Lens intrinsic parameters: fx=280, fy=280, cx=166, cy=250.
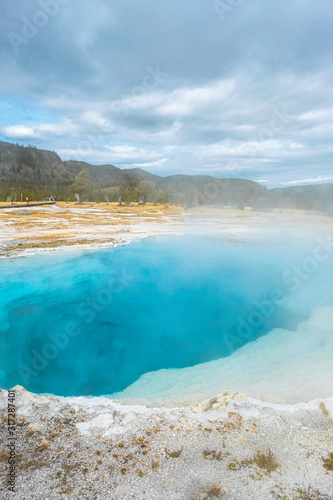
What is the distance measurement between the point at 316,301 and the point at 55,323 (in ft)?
29.9

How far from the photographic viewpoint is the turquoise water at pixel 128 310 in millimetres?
6754

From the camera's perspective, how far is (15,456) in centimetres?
315

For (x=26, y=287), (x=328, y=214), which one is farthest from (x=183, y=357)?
(x=328, y=214)

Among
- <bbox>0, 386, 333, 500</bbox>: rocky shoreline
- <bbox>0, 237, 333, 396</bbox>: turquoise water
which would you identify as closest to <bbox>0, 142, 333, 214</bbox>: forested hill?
<bbox>0, 237, 333, 396</bbox>: turquoise water

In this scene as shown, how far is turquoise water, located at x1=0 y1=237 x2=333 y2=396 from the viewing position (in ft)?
22.2

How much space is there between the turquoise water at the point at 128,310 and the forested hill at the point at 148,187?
110 feet

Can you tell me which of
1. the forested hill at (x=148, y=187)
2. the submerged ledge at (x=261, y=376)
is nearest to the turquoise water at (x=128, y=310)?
the submerged ledge at (x=261, y=376)

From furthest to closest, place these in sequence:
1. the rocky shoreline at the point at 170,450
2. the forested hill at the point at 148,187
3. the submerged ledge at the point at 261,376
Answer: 1. the forested hill at the point at 148,187
2. the submerged ledge at the point at 261,376
3. the rocky shoreline at the point at 170,450

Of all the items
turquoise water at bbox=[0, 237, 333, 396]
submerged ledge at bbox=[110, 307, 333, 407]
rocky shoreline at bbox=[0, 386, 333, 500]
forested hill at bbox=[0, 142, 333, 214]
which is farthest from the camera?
forested hill at bbox=[0, 142, 333, 214]

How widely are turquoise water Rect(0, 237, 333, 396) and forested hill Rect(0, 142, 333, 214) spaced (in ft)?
110

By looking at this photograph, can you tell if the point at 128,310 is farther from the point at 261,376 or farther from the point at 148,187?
the point at 148,187

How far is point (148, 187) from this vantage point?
67250mm

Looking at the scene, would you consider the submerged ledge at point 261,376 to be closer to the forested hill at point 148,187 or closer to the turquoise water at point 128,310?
the turquoise water at point 128,310

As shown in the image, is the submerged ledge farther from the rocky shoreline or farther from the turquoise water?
Result: the rocky shoreline
